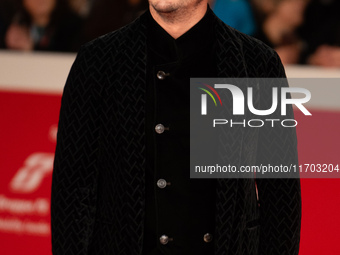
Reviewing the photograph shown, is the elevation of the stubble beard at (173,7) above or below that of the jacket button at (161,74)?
above

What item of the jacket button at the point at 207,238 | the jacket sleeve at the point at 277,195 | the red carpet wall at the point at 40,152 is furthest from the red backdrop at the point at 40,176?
the jacket button at the point at 207,238

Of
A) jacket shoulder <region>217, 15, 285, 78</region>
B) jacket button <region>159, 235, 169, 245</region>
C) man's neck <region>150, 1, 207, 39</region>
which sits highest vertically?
man's neck <region>150, 1, 207, 39</region>

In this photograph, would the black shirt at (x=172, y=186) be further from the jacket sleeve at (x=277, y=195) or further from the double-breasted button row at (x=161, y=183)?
the jacket sleeve at (x=277, y=195)

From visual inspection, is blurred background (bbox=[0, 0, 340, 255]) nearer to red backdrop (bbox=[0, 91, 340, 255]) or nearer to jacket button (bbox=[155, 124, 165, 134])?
red backdrop (bbox=[0, 91, 340, 255])

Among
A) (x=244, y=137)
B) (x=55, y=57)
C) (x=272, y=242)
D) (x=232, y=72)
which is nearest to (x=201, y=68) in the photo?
(x=232, y=72)

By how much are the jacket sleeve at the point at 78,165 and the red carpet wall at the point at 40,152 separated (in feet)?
5.49

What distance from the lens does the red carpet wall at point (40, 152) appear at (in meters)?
2.73

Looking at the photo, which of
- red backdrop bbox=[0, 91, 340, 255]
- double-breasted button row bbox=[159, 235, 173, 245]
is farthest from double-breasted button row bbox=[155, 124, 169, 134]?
red backdrop bbox=[0, 91, 340, 255]

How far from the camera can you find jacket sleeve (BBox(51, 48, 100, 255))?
1251 millimetres

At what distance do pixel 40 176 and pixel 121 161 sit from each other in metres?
1.84

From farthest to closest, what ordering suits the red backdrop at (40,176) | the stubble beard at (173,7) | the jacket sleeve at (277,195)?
the red backdrop at (40,176), the jacket sleeve at (277,195), the stubble beard at (173,7)

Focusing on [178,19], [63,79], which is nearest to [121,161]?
[178,19]

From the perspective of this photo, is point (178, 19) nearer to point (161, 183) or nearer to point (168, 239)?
point (161, 183)

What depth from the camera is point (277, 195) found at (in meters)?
1.32
